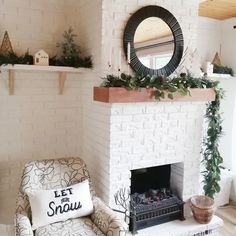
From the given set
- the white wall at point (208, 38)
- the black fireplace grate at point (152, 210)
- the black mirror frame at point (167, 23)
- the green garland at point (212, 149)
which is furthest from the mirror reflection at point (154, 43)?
the black fireplace grate at point (152, 210)

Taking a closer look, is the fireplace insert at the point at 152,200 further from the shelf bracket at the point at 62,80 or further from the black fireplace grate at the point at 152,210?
the shelf bracket at the point at 62,80

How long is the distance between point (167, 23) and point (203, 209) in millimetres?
1837

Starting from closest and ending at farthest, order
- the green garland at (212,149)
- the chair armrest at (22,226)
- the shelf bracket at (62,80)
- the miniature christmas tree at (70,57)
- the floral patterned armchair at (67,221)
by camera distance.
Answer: the chair armrest at (22,226) < the floral patterned armchair at (67,221) < the miniature christmas tree at (70,57) < the shelf bracket at (62,80) < the green garland at (212,149)

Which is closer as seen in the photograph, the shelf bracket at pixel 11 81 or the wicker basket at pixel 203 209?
the shelf bracket at pixel 11 81

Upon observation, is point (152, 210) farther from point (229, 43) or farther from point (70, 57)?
point (229, 43)

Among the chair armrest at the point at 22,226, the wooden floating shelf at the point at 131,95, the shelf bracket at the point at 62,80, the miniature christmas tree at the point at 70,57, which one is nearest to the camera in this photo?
the chair armrest at the point at 22,226

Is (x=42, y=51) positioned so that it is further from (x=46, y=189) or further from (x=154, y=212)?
(x=154, y=212)

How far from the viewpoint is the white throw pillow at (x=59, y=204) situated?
81.0 inches

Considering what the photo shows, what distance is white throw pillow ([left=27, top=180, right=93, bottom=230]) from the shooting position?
6.75 feet

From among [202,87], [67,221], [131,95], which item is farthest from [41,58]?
[202,87]

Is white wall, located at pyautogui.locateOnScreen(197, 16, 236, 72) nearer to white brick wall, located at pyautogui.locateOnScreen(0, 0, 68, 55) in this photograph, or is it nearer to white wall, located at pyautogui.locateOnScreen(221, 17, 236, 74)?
white wall, located at pyautogui.locateOnScreen(221, 17, 236, 74)

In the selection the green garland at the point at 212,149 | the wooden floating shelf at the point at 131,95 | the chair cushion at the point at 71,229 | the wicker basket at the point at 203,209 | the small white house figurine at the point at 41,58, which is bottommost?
the wicker basket at the point at 203,209

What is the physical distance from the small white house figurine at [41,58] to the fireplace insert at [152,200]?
138 cm

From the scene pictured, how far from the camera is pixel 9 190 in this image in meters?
2.72
